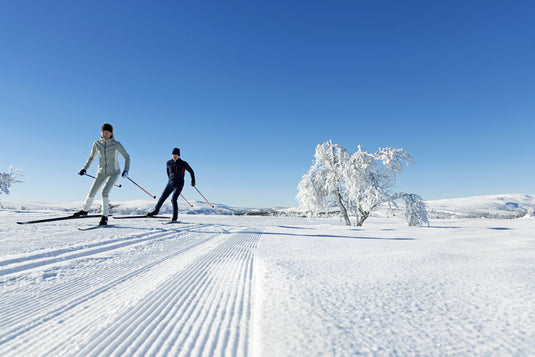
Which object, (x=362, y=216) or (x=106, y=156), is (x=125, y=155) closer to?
(x=106, y=156)

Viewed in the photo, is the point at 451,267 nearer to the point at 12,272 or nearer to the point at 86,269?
the point at 86,269

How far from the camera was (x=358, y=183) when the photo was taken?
11.8 m

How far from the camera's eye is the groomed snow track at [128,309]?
46.2 inches

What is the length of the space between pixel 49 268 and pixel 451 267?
3.94 metres

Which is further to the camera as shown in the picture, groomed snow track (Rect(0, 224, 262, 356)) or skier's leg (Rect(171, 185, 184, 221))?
skier's leg (Rect(171, 185, 184, 221))

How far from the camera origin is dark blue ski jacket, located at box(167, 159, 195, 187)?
8.75m

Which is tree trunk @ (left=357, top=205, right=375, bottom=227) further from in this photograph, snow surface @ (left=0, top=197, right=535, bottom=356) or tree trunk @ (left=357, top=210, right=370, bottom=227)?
snow surface @ (left=0, top=197, right=535, bottom=356)

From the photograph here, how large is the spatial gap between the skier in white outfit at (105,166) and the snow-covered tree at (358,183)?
9277 millimetres

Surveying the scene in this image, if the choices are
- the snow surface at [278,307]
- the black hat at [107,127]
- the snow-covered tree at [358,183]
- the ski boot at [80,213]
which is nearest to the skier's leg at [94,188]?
the ski boot at [80,213]

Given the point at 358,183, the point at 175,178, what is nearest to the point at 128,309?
→ the point at 175,178

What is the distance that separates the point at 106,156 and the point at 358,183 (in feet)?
33.9

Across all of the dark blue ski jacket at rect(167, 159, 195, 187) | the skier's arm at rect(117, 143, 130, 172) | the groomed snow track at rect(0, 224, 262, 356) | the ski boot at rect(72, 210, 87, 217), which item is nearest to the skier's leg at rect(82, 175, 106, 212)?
the ski boot at rect(72, 210, 87, 217)

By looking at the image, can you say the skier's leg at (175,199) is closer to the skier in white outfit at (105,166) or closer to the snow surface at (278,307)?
the skier in white outfit at (105,166)

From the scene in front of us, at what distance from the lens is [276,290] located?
1.67 metres
